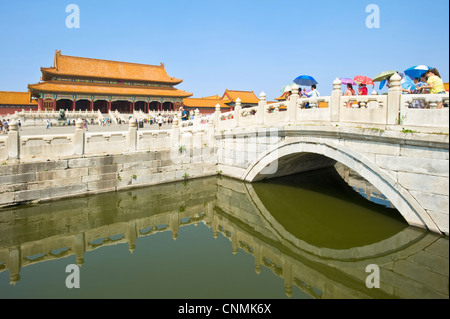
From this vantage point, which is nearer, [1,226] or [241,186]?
[1,226]

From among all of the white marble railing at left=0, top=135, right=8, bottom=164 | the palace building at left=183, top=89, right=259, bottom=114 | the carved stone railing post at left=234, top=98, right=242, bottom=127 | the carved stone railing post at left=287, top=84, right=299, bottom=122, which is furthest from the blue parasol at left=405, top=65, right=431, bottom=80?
the palace building at left=183, top=89, right=259, bottom=114

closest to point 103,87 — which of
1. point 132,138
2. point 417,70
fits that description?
point 132,138

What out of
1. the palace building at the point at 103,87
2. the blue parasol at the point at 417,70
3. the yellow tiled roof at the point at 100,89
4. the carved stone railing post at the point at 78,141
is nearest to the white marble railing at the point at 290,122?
the carved stone railing post at the point at 78,141

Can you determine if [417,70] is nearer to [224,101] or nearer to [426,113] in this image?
[426,113]

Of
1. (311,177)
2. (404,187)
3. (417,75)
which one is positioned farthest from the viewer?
(311,177)

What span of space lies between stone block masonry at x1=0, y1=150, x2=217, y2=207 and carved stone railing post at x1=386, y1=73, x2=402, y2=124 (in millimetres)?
7222

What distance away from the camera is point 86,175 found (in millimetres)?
9820

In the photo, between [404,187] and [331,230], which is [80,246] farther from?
[404,187]

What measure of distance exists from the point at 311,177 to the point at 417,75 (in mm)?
5776

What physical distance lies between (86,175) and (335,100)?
300 inches

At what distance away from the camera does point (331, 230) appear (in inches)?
308

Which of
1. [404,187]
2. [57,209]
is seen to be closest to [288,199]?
[404,187]

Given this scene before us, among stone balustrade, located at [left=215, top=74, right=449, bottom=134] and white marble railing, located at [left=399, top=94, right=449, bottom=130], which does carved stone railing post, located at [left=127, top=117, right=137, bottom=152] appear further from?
white marble railing, located at [left=399, top=94, right=449, bottom=130]

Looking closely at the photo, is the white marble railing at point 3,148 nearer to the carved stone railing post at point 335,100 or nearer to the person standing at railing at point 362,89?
the carved stone railing post at point 335,100
